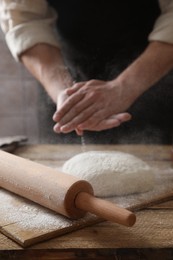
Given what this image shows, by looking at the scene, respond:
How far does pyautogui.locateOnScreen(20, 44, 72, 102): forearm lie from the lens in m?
1.37

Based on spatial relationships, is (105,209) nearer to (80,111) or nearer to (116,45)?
(80,111)

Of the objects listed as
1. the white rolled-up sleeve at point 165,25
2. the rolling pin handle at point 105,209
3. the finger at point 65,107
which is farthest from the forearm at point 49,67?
the rolling pin handle at point 105,209

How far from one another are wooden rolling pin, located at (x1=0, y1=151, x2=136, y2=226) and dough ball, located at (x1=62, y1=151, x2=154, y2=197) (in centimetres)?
10

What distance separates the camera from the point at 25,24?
1.41 meters

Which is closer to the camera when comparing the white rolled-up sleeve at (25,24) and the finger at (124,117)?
the finger at (124,117)

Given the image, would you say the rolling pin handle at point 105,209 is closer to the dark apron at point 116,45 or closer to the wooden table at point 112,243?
the wooden table at point 112,243

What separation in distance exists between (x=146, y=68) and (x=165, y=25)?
0.13 meters

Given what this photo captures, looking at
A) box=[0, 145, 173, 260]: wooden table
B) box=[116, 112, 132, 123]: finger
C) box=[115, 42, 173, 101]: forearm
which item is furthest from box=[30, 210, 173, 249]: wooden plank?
box=[115, 42, 173, 101]: forearm

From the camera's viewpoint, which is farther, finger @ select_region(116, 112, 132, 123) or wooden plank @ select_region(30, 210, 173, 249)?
finger @ select_region(116, 112, 132, 123)

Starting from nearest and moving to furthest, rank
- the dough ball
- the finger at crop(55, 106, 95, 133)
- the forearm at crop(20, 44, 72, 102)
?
the dough ball < the finger at crop(55, 106, 95, 133) < the forearm at crop(20, 44, 72, 102)

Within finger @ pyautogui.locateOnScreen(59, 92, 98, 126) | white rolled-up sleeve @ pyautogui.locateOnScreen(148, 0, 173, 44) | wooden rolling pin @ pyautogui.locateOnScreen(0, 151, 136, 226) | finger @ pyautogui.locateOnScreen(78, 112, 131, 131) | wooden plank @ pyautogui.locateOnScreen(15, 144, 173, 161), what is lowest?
wooden plank @ pyautogui.locateOnScreen(15, 144, 173, 161)

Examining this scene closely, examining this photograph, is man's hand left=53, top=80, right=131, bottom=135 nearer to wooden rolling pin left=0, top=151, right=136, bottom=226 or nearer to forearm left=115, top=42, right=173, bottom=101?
forearm left=115, top=42, right=173, bottom=101

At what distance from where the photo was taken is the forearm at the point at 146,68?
129 centimetres

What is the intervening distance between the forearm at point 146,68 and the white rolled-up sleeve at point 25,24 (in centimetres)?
29
